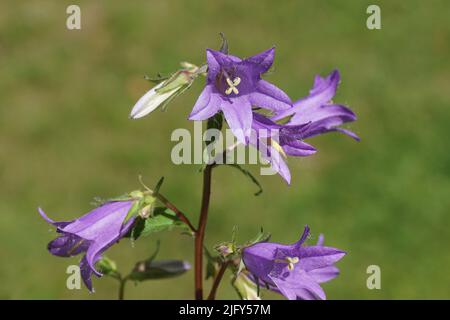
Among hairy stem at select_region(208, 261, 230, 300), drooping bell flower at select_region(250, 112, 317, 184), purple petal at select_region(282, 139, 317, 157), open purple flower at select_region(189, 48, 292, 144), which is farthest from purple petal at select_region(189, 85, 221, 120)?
hairy stem at select_region(208, 261, 230, 300)

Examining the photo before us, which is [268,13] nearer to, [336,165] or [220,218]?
[336,165]

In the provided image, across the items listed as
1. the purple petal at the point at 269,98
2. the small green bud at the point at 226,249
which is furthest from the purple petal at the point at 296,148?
the small green bud at the point at 226,249

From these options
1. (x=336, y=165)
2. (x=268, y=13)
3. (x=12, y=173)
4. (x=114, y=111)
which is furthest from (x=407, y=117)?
(x=12, y=173)

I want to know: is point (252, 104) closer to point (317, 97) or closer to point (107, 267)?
point (317, 97)

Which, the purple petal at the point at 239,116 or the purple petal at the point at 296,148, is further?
the purple petal at the point at 296,148

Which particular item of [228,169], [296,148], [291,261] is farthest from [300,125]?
[228,169]

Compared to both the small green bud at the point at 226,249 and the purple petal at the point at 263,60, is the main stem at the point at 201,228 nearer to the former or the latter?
the small green bud at the point at 226,249

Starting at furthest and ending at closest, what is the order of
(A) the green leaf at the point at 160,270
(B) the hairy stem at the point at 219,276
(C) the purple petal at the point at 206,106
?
(A) the green leaf at the point at 160,270, (B) the hairy stem at the point at 219,276, (C) the purple petal at the point at 206,106
